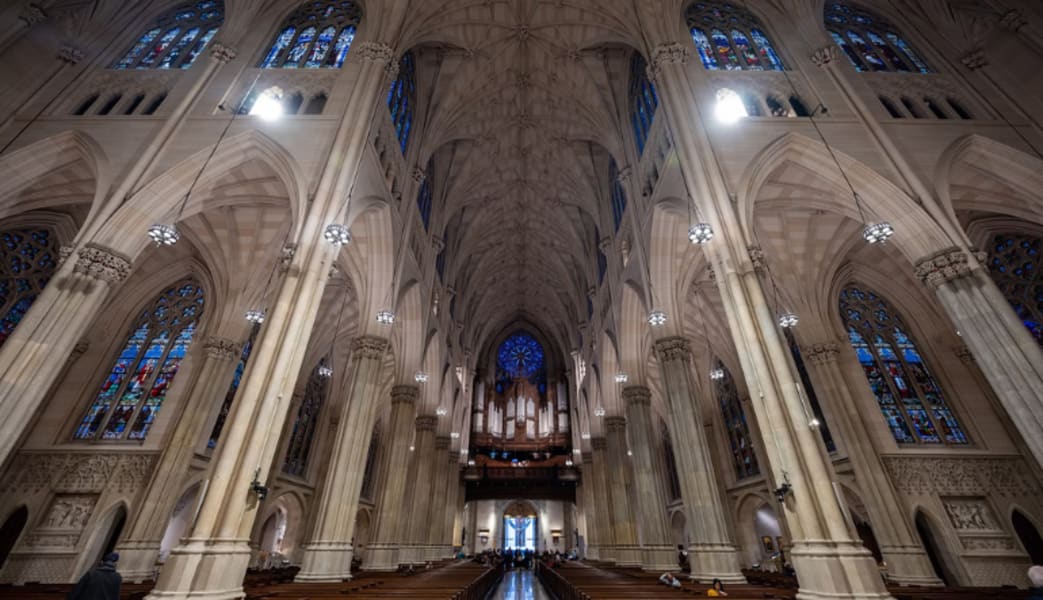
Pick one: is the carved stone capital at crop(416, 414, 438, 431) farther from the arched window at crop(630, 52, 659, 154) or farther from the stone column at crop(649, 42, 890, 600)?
the stone column at crop(649, 42, 890, 600)

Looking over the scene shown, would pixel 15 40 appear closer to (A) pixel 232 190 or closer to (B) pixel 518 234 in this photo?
(A) pixel 232 190

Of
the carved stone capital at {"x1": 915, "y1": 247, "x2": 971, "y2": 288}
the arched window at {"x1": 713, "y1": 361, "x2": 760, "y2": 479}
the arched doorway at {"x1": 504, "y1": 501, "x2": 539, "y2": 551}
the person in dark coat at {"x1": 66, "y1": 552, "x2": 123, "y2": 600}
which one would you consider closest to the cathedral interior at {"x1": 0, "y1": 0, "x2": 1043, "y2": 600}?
the carved stone capital at {"x1": 915, "y1": 247, "x2": 971, "y2": 288}

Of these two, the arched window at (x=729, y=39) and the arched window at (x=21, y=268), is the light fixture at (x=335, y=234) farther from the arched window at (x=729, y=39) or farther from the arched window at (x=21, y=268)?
the arched window at (x=729, y=39)

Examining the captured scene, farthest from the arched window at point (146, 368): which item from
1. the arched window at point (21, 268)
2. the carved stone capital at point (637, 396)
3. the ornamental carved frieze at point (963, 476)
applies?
the ornamental carved frieze at point (963, 476)

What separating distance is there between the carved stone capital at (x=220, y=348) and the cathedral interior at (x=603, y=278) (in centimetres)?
21

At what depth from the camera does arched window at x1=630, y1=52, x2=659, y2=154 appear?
53.9 feet

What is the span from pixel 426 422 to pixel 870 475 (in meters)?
18.8

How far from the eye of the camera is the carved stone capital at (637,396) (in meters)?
18.9

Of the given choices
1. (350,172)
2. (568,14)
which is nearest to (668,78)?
(568,14)

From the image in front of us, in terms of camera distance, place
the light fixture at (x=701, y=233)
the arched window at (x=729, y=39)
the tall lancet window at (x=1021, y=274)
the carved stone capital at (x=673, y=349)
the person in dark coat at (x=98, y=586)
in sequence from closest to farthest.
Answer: the person in dark coat at (x=98, y=586), the light fixture at (x=701, y=233), the tall lancet window at (x=1021, y=274), the carved stone capital at (x=673, y=349), the arched window at (x=729, y=39)

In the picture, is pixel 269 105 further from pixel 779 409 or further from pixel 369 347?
pixel 779 409

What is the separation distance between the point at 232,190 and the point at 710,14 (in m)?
17.8

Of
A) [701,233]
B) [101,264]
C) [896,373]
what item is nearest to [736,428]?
[896,373]

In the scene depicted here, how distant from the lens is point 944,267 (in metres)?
9.41
